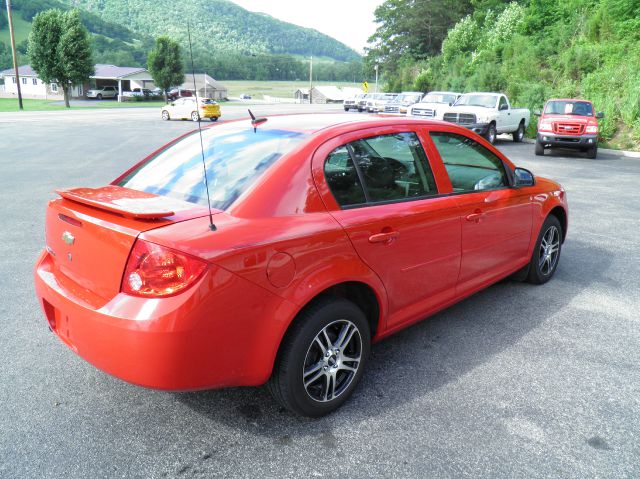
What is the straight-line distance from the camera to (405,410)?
122 inches

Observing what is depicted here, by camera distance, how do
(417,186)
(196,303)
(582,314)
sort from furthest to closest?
(582,314), (417,186), (196,303)

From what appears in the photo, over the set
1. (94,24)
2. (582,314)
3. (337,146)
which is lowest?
(582,314)

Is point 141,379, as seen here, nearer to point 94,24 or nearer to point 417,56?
point 417,56

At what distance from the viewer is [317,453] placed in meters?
2.72

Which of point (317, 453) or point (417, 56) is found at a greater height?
point (417, 56)

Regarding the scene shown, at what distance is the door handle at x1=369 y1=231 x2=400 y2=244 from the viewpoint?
10.2 feet

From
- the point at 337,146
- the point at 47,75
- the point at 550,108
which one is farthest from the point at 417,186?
the point at 47,75

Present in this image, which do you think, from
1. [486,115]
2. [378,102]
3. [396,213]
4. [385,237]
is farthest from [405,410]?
[378,102]

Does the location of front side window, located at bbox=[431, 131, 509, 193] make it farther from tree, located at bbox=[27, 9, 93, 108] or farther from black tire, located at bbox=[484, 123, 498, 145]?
tree, located at bbox=[27, 9, 93, 108]

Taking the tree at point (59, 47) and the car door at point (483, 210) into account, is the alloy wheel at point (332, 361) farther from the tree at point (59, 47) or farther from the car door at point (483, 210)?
the tree at point (59, 47)

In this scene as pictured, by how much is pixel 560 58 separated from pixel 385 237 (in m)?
29.5

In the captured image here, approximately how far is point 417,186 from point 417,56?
262ft

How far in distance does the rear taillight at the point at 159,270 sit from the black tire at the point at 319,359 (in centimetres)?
65

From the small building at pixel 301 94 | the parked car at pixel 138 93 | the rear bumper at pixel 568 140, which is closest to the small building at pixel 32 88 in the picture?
the parked car at pixel 138 93
